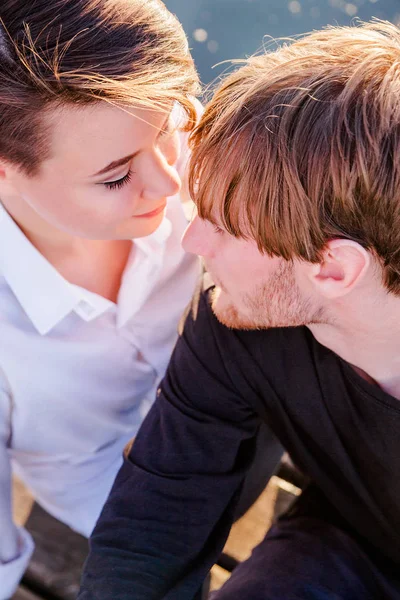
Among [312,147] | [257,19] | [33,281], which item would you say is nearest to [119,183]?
[33,281]

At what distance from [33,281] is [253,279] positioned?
1.63ft

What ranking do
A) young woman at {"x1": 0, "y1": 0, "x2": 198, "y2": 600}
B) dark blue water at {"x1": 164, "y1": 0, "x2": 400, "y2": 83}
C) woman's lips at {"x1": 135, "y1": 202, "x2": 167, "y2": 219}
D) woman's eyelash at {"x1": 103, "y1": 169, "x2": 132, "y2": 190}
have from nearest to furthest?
young woman at {"x1": 0, "y1": 0, "x2": 198, "y2": 600} → woman's eyelash at {"x1": 103, "y1": 169, "x2": 132, "y2": 190} → woman's lips at {"x1": 135, "y1": 202, "x2": 167, "y2": 219} → dark blue water at {"x1": 164, "y1": 0, "x2": 400, "y2": 83}

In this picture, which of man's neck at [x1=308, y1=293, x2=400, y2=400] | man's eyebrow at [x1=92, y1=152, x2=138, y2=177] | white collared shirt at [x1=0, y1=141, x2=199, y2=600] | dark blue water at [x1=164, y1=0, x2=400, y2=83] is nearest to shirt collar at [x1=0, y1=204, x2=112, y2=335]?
white collared shirt at [x1=0, y1=141, x2=199, y2=600]

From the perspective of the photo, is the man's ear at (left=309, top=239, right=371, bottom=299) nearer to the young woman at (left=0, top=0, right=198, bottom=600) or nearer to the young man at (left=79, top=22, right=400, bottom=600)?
the young man at (left=79, top=22, right=400, bottom=600)

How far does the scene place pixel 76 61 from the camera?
1.12 metres

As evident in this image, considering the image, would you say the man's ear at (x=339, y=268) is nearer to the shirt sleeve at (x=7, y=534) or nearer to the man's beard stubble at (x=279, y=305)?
the man's beard stubble at (x=279, y=305)

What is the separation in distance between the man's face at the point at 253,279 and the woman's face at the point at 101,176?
0.15 meters

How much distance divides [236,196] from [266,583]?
33.3 inches

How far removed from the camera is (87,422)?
163 centimetres

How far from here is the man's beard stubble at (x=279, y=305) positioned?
4.02 ft

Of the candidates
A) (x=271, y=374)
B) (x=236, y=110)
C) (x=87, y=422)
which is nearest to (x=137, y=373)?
(x=87, y=422)

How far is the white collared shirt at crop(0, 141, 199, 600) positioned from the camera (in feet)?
4.67

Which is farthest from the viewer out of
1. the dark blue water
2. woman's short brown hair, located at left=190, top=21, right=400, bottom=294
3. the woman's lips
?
the dark blue water

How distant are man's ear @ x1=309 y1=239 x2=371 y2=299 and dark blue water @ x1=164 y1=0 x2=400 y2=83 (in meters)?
1.61
